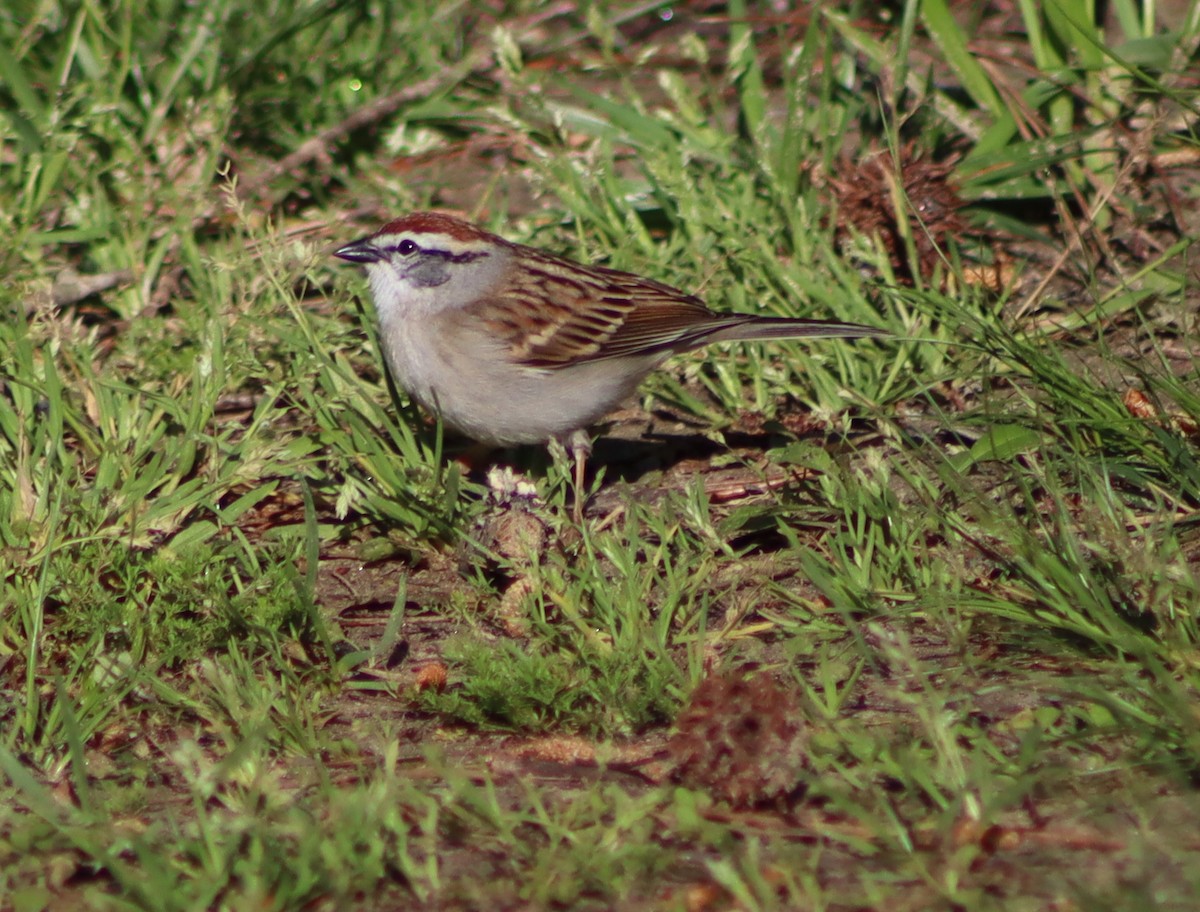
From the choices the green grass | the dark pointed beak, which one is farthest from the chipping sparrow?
the green grass

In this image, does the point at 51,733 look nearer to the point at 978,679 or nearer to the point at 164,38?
the point at 978,679

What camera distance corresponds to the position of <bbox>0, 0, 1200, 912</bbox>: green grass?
3.13 m

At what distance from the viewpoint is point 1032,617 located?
151 inches

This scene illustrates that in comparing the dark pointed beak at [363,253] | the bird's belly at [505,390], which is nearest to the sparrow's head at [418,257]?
the dark pointed beak at [363,253]

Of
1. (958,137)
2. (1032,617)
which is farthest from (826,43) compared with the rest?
(1032,617)

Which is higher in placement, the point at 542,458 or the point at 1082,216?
the point at 1082,216

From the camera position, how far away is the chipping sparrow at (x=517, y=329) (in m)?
5.20

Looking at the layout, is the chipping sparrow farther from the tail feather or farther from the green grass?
the green grass

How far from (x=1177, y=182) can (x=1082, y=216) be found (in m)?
0.51

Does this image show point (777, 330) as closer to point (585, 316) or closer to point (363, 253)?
point (585, 316)

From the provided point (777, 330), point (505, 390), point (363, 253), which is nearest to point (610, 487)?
point (505, 390)

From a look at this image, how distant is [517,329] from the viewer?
5.46 meters

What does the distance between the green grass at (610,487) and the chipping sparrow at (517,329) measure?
170 mm

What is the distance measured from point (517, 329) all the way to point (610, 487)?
25.2 inches
